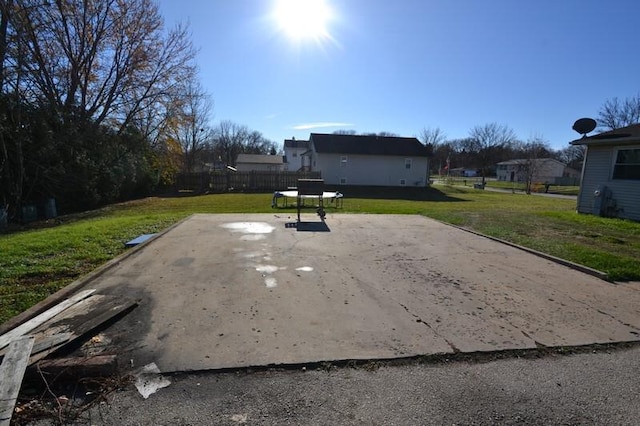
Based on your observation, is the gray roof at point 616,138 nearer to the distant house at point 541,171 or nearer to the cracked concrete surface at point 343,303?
the cracked concrete surface at point 343,303

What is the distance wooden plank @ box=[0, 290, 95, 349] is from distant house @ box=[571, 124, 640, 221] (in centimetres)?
1599

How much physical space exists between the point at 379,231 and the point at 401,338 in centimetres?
566

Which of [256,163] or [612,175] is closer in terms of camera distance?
[612,175]

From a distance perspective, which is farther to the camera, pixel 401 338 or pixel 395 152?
pixel 395 152

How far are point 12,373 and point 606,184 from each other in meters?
17.1

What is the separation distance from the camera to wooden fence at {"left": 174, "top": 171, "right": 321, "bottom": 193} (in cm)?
2686

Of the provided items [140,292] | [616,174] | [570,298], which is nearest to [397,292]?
[570,298]

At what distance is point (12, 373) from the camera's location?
2336 millimetres

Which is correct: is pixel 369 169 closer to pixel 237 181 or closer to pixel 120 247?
pixel 237 181

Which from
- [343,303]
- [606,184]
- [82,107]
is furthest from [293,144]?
[343,303]

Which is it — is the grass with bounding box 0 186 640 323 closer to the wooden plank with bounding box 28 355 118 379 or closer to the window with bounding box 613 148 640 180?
the wooden plank with bounding box 28 355 118 379

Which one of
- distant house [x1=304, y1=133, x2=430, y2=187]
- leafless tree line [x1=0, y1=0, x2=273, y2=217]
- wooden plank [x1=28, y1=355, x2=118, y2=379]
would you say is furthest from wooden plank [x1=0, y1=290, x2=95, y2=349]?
distant house [x1=304, y1=133, x2=430, y2=187]

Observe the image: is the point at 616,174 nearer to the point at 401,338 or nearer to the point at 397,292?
the point at 397,292

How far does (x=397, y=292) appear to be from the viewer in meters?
4.44
